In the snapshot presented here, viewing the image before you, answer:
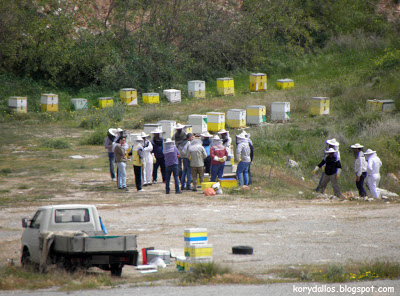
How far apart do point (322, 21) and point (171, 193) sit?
3492 centimetres

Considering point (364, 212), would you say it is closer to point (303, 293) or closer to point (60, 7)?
point (303, 293)

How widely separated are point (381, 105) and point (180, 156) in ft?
49.7

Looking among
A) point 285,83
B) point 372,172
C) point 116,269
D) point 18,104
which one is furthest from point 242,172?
point 285,83

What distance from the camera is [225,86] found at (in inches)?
1406

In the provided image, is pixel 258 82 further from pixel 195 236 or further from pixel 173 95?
pixel 195 236

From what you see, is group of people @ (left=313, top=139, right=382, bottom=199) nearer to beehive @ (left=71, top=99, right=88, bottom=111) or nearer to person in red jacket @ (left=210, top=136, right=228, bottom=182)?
person in red jacket @ (left=210, top=136, right=228, bottom=182)

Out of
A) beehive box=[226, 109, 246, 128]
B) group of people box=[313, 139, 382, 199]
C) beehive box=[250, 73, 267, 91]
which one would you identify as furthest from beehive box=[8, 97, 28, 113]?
group of people box=[313, 139, 382, 199]

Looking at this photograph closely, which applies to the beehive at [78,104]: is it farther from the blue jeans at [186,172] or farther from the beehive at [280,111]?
the blue jeans at [186,172]

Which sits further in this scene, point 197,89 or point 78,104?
point 197,89

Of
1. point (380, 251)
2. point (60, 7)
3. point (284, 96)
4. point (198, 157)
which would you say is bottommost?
point (380, 251)

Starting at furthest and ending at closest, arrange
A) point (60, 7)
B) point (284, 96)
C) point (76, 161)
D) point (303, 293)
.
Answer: point (60, 7) → point (284, 96) → point (76, 161) → point (303, 293)

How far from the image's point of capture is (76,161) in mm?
22484

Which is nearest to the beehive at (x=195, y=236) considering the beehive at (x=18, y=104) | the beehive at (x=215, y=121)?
the beehive at (x=215, y=121)

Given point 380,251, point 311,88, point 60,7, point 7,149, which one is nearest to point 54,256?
point 380,251
